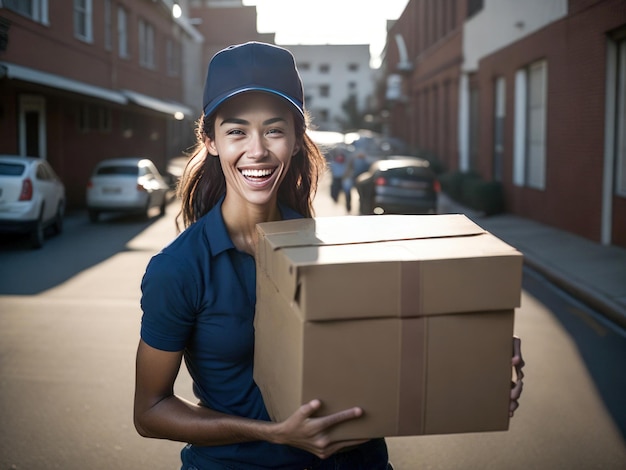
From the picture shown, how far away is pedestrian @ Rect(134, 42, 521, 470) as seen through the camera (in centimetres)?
222

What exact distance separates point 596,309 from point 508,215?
12174mm

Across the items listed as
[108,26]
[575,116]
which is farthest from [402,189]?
[108,26]

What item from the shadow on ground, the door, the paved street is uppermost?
the door

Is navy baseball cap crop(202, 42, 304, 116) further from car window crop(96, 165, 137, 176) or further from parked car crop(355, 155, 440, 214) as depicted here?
car window crop(96, 165, 137, 176)

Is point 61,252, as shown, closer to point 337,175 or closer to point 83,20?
point 337,175

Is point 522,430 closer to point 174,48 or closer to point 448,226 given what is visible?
point 448,226

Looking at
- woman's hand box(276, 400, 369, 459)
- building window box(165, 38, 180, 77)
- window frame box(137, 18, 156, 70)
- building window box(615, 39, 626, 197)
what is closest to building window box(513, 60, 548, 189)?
building window box(615, 39, 626, 197)

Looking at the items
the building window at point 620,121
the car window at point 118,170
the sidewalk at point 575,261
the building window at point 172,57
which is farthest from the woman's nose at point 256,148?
the building window at point 172,57

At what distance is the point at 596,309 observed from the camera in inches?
381

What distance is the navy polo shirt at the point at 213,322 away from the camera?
7.20 ft

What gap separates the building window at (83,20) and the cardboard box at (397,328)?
25.0 meters

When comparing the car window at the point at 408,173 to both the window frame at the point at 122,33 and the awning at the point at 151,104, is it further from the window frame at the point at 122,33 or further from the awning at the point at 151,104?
the window frame at the point at 122,33

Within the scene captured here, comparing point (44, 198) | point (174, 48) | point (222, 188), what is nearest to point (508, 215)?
point (44, 198)

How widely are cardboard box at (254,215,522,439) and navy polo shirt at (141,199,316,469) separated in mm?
286
